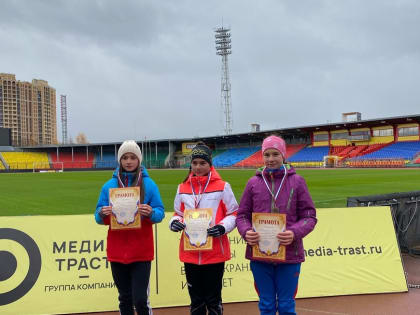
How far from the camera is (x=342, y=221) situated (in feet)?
15.1

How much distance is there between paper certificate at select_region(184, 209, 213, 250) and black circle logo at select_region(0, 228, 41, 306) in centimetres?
222

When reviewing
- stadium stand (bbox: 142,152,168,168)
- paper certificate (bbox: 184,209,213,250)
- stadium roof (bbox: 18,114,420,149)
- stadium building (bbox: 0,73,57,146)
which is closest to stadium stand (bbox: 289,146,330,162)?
stadium roof (bbox: 18,114,420,149)

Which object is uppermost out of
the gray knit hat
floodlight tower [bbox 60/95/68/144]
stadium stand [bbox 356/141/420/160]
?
floodlight tower [bbox 60/95/68/144]

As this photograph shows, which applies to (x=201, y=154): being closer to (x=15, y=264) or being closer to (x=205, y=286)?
(x=205, y=286)

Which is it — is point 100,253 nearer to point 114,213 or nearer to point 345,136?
point 114,213

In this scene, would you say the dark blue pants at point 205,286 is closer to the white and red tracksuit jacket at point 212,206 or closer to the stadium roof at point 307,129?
the white and red tracksuit jacket at point 212,206

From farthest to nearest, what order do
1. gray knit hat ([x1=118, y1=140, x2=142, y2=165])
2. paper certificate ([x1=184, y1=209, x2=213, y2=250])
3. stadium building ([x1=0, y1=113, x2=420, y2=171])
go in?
1. stadium building ([x1=0, y1=113, x2=420, y2=171])
2. gray knit hat ([x1=118, y1=140, x2=142, y2=165])
3. paper certificate ([x1=184, y1=209, x2=213, y2=250])

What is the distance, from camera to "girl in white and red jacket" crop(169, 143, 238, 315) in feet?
9.31

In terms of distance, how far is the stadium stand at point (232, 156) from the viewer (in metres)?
64.4

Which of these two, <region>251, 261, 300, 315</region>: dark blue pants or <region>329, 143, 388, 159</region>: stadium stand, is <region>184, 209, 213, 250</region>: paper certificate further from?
<region>329, 143, 388, 159</region>: stadium stand

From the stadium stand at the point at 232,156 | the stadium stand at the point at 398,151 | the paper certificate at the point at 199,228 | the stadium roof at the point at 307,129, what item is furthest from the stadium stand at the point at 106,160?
the paper certificate at the point at 199,228

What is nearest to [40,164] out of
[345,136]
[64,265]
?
→ [345,136]

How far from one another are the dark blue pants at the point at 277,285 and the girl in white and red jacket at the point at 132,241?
0.96 meters

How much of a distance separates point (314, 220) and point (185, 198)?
1099 millimetres
